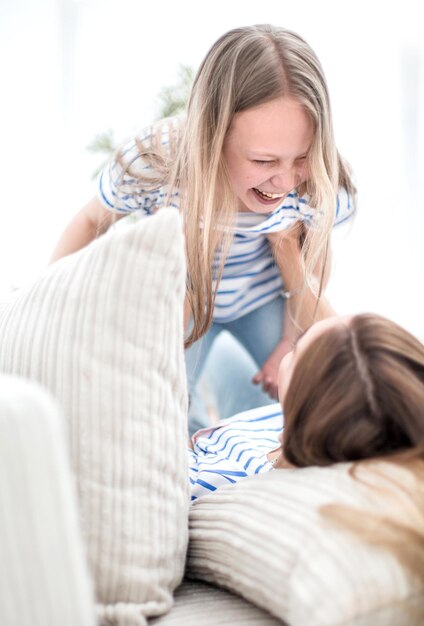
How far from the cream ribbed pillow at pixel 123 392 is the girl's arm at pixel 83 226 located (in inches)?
32.6

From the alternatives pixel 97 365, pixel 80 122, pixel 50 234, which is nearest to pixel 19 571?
pixel 97 365

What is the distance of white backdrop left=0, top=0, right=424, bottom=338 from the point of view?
2.35 meters

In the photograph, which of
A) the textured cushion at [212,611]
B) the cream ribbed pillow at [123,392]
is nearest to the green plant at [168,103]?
the cream ribbed pillow at [123,392]

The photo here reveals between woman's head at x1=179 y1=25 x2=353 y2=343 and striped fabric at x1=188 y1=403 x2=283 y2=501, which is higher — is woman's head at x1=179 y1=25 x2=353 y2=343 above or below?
above

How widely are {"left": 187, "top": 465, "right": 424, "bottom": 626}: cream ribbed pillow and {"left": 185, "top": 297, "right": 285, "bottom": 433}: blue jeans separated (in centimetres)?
86

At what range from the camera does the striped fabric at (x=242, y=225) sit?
56.9 inches

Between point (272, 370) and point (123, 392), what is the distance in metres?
0.99

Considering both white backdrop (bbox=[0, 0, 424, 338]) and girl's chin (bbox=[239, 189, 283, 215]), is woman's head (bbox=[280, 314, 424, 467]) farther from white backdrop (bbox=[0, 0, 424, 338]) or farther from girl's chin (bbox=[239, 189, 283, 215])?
white backdrop (bbox=[0, 0, 424, 338])

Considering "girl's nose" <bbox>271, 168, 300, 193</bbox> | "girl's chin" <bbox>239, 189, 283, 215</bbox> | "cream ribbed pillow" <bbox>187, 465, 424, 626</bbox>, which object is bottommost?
"cream ribbed pillow" <bbox>187, 465, 424, 626</bbox>

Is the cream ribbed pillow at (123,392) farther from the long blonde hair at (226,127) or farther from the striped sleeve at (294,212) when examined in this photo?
the striped sleeve at (294,212)

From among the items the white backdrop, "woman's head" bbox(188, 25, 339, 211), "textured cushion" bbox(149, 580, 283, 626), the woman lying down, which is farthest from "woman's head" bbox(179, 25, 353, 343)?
the white backdrop

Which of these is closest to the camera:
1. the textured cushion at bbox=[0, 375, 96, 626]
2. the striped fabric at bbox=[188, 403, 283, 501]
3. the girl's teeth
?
the textured cushion at bbox=[0, 375, 96, 626]

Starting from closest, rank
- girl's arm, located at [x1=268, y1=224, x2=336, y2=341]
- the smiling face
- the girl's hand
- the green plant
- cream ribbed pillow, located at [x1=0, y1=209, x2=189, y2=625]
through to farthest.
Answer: cream ribbed pillow, located at [x1=0, y1=209, x2=189, y2=625]
the smiling face
girl's arm, located at [x1=268, y1=224, x2=336, y2=341]
the girl's hand
the green plant

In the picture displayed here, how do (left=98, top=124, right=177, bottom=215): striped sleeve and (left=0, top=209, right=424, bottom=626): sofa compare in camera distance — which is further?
(left=98, top=124, right=177, bottom=215): striped sleeve
